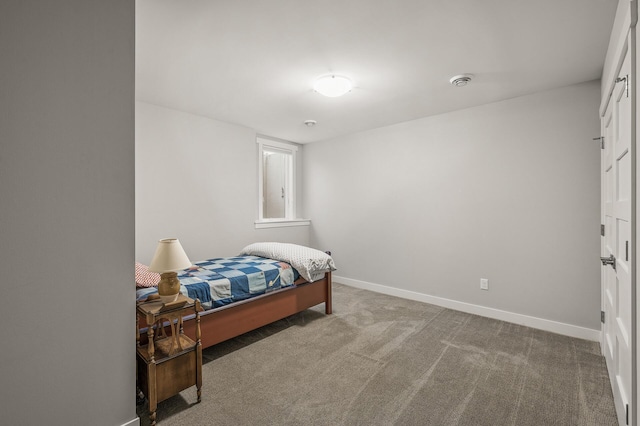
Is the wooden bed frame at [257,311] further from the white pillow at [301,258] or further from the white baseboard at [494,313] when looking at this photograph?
the white baseboard at [494,313]

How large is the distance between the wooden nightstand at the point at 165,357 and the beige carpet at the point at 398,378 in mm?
160

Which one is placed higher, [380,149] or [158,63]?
[158,63]

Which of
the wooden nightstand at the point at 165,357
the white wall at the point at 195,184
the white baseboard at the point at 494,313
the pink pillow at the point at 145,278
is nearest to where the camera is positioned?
the wooden nightstand at the point at 165,357

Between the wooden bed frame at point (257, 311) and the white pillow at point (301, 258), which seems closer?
the wooden bed frame at point (257, 311)

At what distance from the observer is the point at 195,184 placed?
12.2 feet

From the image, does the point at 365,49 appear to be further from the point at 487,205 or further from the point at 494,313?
the point at 494,313

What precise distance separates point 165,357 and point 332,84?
8.11 ft

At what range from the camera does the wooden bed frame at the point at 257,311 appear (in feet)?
7.76

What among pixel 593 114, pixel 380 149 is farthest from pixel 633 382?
pixel 380 149

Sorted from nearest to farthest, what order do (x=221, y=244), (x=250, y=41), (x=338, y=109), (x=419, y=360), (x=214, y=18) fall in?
(x=214, y=18), (x=250, y=41), (x=419, y=360), (x=338, y=109), (x=221, y=244)

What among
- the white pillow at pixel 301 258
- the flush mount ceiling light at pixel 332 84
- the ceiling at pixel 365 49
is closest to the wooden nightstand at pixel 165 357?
the white pillow at pixel 301 258

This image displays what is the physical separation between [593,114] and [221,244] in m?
4.34

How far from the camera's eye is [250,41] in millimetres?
2072

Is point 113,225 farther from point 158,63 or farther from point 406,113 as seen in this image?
point 406,113
